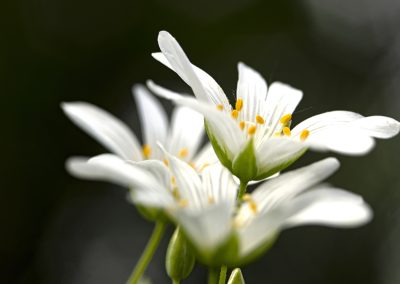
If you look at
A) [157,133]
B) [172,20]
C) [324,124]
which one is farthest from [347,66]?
[324,124]

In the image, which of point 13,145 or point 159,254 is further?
point 159,254

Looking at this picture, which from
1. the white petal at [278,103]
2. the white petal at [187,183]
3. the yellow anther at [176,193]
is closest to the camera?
the white petal at [187,183]

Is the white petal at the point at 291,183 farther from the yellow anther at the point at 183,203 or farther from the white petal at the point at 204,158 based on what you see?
the white petal at the point at 204,158

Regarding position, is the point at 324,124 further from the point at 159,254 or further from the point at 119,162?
the point at 159,254

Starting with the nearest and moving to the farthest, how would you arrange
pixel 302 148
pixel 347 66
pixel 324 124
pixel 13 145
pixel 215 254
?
pixel 215 254 < pixel 302 148 < pixel 324 124 < pixel 13 145 < pixel 347 66

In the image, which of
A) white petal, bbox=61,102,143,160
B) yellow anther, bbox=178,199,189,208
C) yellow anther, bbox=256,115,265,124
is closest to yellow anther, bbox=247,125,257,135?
yellow anther, bbox=256,115,265,124

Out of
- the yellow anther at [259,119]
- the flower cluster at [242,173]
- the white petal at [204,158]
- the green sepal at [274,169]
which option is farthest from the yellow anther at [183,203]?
the white petal at [204,158]
